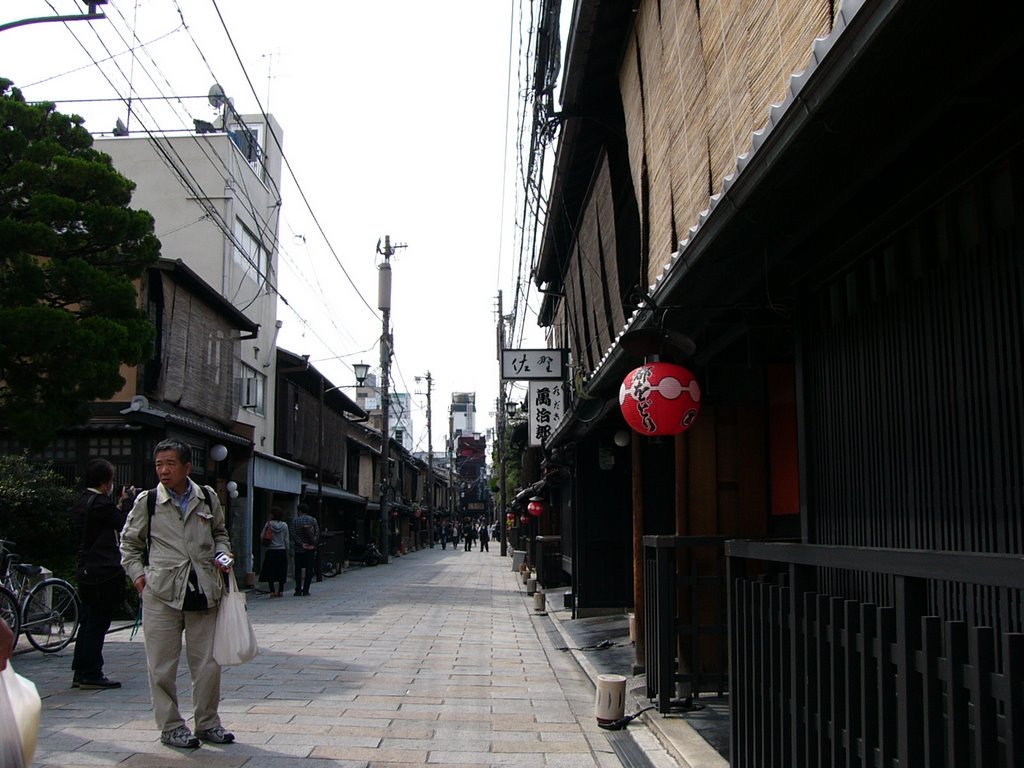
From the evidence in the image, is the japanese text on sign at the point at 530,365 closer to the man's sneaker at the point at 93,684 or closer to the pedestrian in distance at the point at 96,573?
the pedestrian in distance at the point at 96,573

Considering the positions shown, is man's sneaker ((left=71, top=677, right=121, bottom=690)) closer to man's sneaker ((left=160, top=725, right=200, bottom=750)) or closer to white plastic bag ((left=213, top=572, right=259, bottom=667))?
man's sneaker ((left=160, top=725, right=200, bottom=750))

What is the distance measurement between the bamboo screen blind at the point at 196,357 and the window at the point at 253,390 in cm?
94

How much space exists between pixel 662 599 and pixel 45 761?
4476 millimetres

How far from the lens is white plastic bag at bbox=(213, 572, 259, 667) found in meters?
6.29

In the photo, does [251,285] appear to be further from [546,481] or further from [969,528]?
[969,528]

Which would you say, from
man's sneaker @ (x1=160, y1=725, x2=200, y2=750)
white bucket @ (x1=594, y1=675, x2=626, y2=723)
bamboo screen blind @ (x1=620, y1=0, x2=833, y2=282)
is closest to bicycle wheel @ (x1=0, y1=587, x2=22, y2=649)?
man's sneaker @ (x1=160, y1=725, x2=200, y2=750)

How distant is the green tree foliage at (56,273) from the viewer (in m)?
12.8

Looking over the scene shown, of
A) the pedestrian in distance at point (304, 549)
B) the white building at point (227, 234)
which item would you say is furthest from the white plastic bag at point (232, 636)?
the white building at point (227, 234)

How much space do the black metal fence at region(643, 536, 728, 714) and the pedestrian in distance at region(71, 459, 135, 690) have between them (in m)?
4.69

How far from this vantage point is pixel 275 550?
67.7 feet

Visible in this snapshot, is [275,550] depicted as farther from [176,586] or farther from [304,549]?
[176,586]

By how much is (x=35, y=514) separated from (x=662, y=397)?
11.7 meters

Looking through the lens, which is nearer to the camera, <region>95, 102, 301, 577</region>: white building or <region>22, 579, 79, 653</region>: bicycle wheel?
<region>22, 579, 79, 653</region>: bicycle wheel

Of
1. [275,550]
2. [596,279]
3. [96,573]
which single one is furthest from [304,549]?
[96,573]
